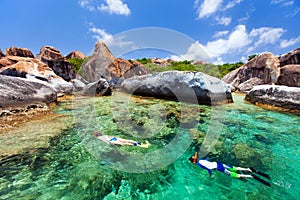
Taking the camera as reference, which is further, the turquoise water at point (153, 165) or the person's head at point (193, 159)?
the person's head at point (193, 159)

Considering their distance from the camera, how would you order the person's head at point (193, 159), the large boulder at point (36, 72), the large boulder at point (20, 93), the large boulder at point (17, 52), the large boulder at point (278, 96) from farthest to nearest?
1. the large boulder at point (17, 52)
2. the large boulder at point (36, 72)
3. the large boulder at point (278, 96)
4. the large boulder at point (20, 93)
5. the person's head at point (193, 159)

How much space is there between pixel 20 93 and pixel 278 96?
34.8ft

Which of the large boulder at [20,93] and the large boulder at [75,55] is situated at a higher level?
the large boulder at [75,55]

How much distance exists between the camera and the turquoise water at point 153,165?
204cm

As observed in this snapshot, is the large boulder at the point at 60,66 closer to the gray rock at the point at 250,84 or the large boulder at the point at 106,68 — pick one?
the large boulder at the point at 106,68

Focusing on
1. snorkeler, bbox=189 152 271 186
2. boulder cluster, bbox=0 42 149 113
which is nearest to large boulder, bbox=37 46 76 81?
boulder cluster, bbox=0 42 149 113

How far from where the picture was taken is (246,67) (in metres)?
19.3

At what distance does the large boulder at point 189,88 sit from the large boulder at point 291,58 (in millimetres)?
12926

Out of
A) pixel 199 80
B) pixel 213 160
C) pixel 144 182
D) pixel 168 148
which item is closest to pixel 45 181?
pixel 144 182

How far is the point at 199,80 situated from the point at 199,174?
232 inches

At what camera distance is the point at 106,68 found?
2277 centimetres

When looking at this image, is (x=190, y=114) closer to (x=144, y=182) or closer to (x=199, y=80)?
(x=199, y=80)

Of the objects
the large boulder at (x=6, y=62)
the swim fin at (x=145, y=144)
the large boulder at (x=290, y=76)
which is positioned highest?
the large boulder at (x=6, y=62)

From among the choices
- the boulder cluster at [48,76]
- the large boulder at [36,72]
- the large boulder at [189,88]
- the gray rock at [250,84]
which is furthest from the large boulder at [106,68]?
the gray rock at [250,84]
